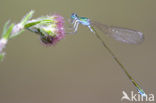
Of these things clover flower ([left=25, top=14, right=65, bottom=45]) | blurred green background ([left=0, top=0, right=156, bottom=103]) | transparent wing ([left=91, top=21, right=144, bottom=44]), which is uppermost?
blurred green background ([left=0, top=0, right=156, bottom=103])

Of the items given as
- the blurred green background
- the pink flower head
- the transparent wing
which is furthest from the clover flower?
the blurred green background

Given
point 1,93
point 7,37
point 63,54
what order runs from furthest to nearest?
point 63,54, point 1,93, point 7,37

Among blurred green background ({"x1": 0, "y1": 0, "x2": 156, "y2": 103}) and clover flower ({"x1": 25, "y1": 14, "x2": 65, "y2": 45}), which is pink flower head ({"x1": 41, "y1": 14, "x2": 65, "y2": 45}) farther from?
blurred green background ({"x1": 0, "y1": 0, "x2": 156, "y2": 103})

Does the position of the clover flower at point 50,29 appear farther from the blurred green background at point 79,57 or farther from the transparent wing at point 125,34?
the blurred green background at point 79,57

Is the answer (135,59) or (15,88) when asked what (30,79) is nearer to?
(15,88)

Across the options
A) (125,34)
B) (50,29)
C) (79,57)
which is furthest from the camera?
(79,57)

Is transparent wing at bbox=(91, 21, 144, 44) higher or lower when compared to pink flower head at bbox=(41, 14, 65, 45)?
higher

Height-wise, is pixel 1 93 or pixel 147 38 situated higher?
pixel 147 38

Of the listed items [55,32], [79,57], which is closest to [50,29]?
[55,32]

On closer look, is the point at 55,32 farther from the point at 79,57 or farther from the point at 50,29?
the point at 79,57

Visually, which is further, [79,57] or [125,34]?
[79,57]

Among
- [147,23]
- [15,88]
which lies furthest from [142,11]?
[15,88]
